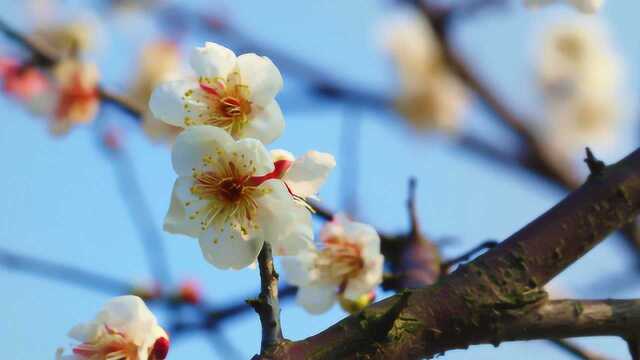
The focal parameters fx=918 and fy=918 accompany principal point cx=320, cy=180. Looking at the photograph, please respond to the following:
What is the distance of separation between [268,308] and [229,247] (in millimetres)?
122

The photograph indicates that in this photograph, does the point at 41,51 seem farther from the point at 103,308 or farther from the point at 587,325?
the point at 587,325

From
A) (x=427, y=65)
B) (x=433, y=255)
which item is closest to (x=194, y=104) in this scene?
(x=433, y=255)

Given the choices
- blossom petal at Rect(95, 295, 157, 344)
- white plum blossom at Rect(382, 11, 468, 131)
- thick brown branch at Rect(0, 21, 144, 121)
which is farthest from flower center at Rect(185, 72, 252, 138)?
white plum blossom at Rect(382, 11, 468, 131)

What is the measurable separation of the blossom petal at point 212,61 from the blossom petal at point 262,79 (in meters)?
0.03

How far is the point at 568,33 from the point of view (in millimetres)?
4562

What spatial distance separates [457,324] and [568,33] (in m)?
4.13

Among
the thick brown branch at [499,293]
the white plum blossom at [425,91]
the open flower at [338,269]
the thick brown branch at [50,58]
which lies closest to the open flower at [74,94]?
the thick brown branch at [50,58]

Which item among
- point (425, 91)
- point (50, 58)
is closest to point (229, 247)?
point (50, 58)

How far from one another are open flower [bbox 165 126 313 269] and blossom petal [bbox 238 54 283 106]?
65 millimetres

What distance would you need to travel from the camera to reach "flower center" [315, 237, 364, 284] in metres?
1.11

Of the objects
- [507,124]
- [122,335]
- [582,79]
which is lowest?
[122,335]

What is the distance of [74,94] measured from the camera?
6.02 ft

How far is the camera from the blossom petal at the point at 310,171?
0.78 meters

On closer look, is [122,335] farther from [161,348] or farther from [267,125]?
[267,125]
